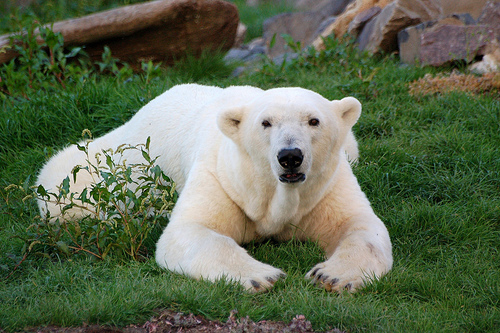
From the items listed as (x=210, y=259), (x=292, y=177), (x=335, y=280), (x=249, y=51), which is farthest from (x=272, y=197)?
(x=249, y=51)

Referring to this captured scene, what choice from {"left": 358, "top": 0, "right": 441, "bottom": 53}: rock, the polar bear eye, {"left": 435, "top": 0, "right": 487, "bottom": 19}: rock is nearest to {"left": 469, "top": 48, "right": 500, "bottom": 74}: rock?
{"left": 358, "top": 0, "right": 441, "bottom": 53}: rock

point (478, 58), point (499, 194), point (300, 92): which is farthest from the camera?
point (478, 58)

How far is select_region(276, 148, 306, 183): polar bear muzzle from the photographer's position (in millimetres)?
3338

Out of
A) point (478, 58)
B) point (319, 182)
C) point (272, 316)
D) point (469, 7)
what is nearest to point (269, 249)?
point (319, 182)

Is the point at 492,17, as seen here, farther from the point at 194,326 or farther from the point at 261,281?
the point at 194,326

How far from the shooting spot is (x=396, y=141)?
18.1ft

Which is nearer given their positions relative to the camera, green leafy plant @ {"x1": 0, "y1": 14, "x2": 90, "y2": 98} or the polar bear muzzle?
the polar bear muzzle

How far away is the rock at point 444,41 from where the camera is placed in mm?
6852

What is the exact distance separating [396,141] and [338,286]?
8.41 ft

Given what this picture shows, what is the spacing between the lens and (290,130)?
11.4 feet


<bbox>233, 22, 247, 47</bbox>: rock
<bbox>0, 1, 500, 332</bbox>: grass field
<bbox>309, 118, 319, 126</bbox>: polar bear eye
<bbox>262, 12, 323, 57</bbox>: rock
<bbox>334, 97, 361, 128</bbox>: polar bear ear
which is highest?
<bbox>309, 118, 319, 126</bbox>: polar bear eye

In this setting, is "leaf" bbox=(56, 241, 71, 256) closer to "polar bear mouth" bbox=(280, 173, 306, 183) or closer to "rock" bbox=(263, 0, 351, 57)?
"polar bear mouth" bbox=(280, 173, 306, 183)

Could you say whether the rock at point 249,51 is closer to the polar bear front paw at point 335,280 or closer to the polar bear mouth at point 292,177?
the polar bear mouth at point 292,177

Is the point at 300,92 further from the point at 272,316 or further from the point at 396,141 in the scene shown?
the point at 396,141
